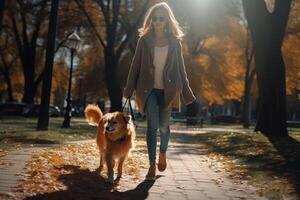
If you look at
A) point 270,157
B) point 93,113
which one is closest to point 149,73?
point 93,113

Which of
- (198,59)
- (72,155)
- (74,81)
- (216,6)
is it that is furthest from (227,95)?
(72,155)

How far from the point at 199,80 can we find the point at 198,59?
197cm

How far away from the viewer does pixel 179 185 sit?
738 cm

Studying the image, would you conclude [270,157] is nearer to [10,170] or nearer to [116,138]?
[116,138]

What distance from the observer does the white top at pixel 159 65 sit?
7.45 meters

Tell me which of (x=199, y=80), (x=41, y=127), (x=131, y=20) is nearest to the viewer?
(x=41, y=127)

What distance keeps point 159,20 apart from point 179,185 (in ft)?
6.99

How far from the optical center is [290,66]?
1522 inches

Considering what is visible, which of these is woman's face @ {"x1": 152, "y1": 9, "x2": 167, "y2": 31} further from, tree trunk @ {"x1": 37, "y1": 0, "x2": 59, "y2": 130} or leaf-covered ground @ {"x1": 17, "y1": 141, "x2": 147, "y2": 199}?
tree trunk @ {"x1": 37, "y1": 0, "x2": 59, "y2": 130}

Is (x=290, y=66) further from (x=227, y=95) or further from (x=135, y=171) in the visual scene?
(x=135, y=171)

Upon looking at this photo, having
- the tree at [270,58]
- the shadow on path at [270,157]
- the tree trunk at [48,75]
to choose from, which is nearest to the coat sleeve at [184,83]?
the shadow on path at [270,157]

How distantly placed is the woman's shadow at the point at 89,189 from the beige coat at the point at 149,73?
1.09m

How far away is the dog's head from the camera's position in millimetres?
7066

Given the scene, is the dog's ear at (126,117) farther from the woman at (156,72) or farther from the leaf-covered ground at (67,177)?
the leaf-covered ground at (67,177)
